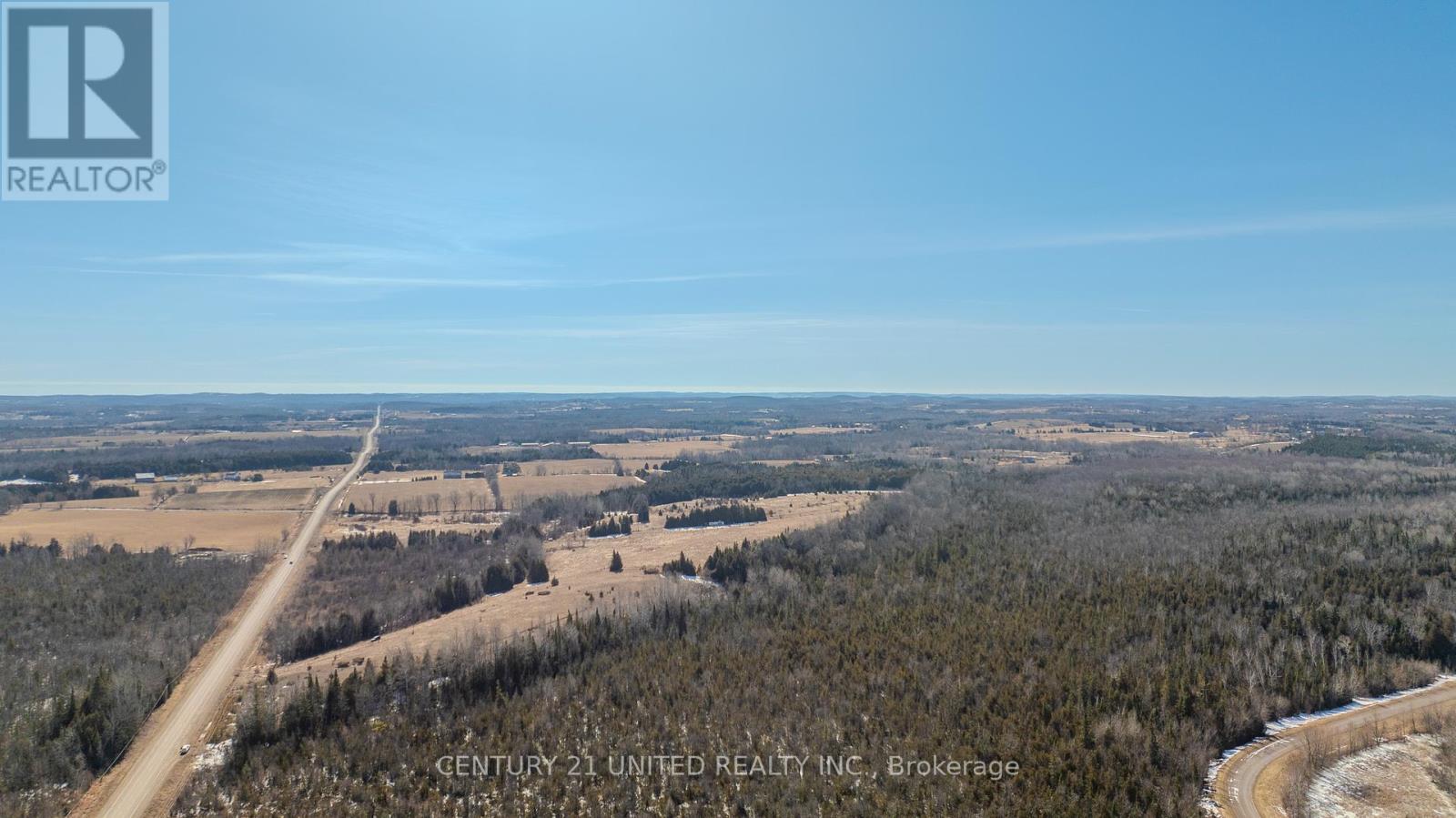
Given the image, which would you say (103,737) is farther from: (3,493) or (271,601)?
(3,493)

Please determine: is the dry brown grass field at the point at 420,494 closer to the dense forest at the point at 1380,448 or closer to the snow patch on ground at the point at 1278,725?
the snow patch on ground at the point at 1278,725

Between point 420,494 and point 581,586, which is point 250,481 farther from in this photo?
point 581,586

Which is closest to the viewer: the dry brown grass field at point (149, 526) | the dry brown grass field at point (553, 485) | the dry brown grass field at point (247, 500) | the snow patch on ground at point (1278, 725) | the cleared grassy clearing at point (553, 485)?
the snow patch on ground at point (1278, 725)

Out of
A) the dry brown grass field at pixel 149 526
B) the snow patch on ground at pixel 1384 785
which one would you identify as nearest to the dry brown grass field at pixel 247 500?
the dry brown grass field at pixel 149 526

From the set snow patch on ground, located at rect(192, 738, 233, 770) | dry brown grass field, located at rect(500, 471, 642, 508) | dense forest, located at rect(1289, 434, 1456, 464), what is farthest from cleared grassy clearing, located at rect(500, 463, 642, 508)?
dense forest, located at rect(1289, 434, 1456, 464)

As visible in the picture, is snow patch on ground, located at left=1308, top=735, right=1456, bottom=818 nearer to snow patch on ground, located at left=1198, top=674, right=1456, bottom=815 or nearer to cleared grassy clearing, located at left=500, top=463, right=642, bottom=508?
snow patch on ground, located at left=1198, top=674, right=1456, bottom=815

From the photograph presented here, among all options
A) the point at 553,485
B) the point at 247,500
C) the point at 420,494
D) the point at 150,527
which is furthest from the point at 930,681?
the point at 247,500

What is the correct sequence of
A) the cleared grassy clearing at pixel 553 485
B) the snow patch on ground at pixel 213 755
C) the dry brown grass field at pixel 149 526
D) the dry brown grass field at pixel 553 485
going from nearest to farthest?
the snow patch on ground at pixel 213 755 < the dry brown grass field at pixel 149 526 < the cleared grassy clearing at pixel 553 485 < the dry brown grass field at pixel 553 485
